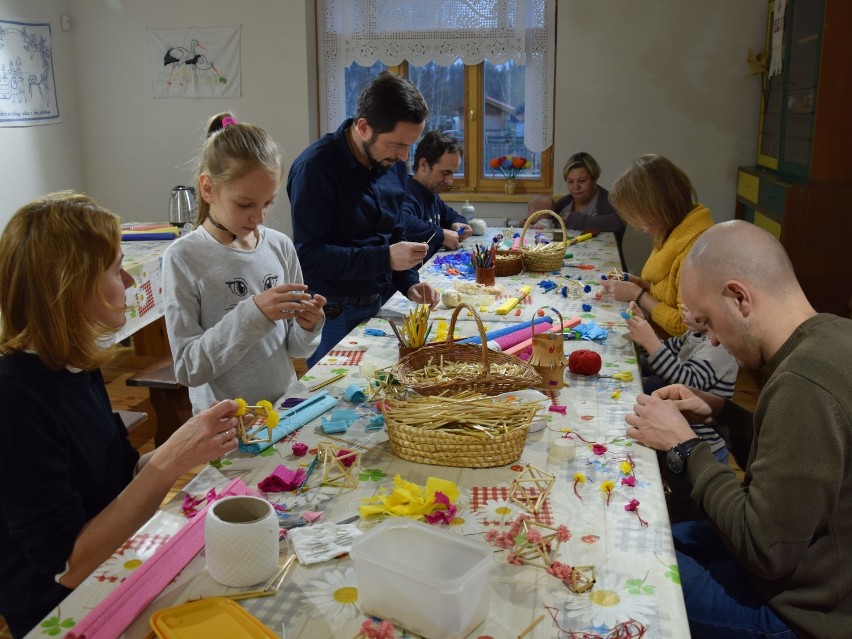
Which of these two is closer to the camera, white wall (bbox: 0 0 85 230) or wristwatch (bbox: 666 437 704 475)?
wristwatch (bbox: 666 437 704 475)

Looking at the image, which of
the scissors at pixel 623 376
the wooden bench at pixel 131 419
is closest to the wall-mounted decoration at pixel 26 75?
the wooden bench at pixel 131 419

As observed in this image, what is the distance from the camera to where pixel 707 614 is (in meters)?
1.54

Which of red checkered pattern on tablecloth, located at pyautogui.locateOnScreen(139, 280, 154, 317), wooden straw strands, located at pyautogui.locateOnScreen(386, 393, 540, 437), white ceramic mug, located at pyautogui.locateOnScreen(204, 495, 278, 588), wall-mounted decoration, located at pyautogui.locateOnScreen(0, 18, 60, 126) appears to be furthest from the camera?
wall-mounted decoration, located at pyautogui.locateOnScreen(0, 18, 60, 126)

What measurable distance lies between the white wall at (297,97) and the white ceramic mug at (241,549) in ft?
16.1

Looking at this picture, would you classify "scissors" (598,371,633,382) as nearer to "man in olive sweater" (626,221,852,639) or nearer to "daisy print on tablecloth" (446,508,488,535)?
"man in olive sweater" (626,221,852,639)

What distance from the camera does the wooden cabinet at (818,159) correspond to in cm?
396

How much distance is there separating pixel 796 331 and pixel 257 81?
17.0 feet

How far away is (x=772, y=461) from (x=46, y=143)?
5769mm

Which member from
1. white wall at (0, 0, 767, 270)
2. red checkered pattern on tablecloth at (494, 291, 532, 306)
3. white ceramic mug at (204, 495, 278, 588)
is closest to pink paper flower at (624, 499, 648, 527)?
white ceramic mug at (204, 495, 278, 588)

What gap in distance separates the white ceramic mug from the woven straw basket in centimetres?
44

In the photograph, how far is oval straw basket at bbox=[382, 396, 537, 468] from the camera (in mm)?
1608

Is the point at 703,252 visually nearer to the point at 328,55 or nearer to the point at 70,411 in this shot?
the point at 70,411

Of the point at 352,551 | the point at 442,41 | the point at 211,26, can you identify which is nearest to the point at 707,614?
the point at 352,551

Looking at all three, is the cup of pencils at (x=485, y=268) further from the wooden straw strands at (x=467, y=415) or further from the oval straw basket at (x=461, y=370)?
the wooden straw strands at (x=467, y=415)
